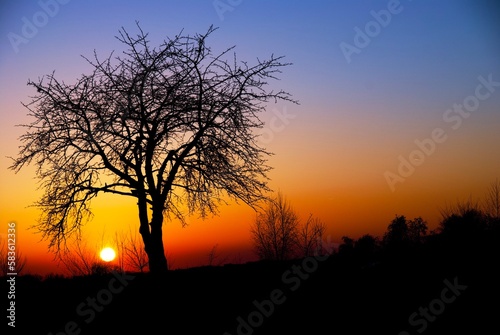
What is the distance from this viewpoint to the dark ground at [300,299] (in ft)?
31.1

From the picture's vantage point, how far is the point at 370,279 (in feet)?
37.6

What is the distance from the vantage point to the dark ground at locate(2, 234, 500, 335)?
31.1 feet

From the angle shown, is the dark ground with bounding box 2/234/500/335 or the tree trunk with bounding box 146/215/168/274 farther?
the tree trunk with bounding box 146/215/168/274

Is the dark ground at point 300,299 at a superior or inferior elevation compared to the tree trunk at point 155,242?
inferior

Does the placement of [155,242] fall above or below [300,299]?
above

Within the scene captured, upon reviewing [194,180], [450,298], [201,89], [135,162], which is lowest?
[450,298]

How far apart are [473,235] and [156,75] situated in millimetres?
9558

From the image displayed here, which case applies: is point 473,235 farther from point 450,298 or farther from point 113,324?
point 113,324

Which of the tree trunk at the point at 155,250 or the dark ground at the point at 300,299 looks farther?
the tree trunk at the point at 155,250

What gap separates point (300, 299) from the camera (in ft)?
36.5

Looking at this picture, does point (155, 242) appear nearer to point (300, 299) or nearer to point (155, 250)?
point (155, 250)

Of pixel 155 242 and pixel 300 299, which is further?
pixel 155 242

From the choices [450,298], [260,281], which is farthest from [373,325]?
[260,281]

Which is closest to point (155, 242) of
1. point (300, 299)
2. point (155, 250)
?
point (155, 250)
